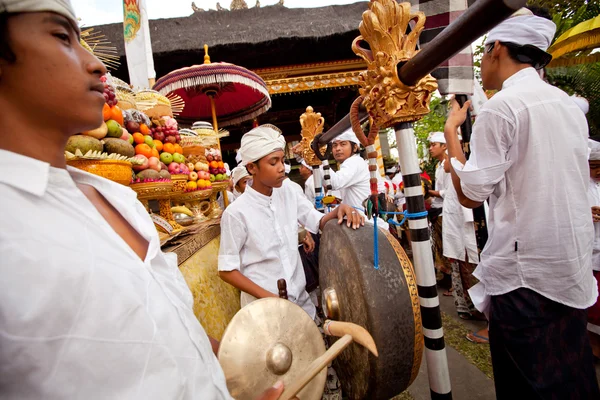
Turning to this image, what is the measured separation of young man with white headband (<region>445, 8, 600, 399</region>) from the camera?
1.37 meters

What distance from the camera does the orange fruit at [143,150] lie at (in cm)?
214

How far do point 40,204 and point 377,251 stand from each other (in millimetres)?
1309

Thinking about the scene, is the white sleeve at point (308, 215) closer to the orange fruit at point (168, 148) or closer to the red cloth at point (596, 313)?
the orange fruit at point (168, 148)

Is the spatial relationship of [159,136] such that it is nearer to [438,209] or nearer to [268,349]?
[268,349]

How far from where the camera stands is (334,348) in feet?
3.26

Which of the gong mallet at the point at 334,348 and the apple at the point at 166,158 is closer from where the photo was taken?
the gong mallet at the point at 334,348

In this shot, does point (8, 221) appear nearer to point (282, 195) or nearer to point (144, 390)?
point (144, 390)

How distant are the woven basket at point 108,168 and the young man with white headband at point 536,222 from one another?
1861mm

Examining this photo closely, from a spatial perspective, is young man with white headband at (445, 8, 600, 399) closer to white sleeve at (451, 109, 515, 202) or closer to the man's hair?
white sleeve at (451, 109, 515, 202)

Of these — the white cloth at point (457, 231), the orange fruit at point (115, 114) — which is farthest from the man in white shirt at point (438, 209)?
the orange fruit at point (115, 114)

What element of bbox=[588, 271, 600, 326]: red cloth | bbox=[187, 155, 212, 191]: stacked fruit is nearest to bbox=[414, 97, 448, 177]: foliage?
bbox=[588, 271, 600, 326]: red cloth

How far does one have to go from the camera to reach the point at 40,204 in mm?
589

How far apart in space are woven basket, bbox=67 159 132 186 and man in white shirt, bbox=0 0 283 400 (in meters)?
1.00

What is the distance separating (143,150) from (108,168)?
0.57 meters
